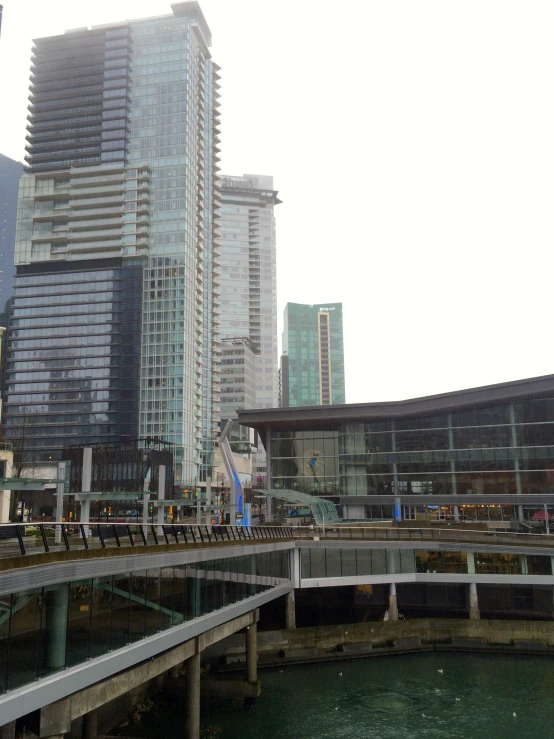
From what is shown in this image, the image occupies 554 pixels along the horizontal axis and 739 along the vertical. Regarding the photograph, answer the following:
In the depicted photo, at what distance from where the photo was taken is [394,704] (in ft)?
130

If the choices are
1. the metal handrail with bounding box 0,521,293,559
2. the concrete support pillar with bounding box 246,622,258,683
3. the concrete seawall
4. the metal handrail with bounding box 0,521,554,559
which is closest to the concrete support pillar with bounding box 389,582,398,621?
the metal handrail with bounding box 0,521,554,559

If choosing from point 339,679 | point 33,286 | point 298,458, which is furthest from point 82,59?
point 339,679

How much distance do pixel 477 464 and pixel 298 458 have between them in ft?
90.8

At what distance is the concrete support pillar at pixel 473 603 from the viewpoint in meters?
55.8

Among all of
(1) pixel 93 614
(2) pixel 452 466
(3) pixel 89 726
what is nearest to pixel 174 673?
(3) pixel 89 726

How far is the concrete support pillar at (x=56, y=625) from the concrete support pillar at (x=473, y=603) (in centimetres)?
4328

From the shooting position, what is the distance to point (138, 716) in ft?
117

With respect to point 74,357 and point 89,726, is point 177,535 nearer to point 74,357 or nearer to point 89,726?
point 89,726

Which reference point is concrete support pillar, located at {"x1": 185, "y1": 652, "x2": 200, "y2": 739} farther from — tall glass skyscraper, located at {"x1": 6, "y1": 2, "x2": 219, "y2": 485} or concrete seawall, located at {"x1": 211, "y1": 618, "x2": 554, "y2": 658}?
tall glass skyscraper, located at {"x1": 6, "y1": 2, "x2": 219, "y2": 485}

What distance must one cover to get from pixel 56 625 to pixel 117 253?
6728 inches

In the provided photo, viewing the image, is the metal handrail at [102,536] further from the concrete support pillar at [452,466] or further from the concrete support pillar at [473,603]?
the concrete support pillar at [452,466]

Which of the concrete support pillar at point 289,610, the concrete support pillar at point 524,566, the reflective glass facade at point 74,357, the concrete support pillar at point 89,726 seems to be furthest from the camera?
the reflective glass facade at point 74,357

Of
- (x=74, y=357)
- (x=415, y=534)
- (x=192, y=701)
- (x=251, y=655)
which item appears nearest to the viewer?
(x=192, y=701)

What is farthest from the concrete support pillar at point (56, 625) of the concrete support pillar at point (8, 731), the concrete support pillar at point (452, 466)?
the concrete support pillar at point (452, 466)
